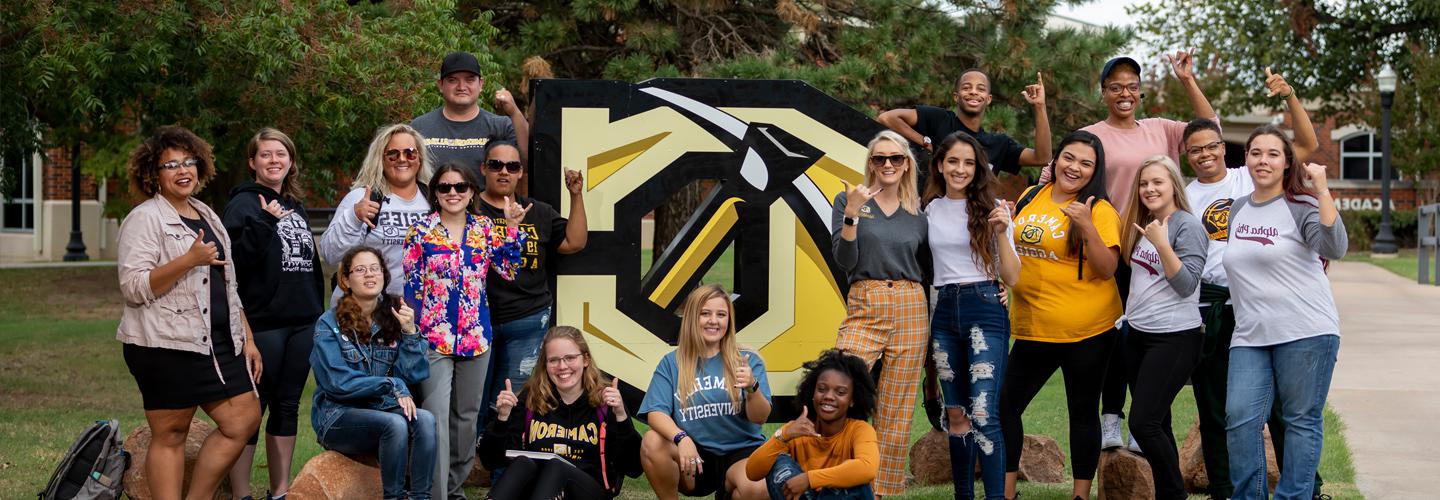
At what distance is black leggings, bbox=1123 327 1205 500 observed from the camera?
18.0 ft

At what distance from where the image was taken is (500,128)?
6.59m

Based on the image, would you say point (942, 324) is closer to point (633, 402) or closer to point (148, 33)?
point (633, 402)

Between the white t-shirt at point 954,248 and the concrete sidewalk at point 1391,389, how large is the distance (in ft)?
8.28

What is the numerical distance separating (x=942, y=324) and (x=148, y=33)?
5.88 metres

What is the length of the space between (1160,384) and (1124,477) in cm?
83

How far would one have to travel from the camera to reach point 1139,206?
5.65 metres

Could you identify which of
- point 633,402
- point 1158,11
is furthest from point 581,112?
point 1158,11

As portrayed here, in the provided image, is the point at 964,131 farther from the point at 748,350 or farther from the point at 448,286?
the point at 448,286

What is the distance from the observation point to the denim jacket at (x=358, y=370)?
5453 mm

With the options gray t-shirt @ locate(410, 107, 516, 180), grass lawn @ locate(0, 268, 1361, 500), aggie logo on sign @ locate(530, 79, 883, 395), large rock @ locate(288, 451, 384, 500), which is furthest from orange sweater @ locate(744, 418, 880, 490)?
gray t-shirt @ locate(410, 107, 516, 180)

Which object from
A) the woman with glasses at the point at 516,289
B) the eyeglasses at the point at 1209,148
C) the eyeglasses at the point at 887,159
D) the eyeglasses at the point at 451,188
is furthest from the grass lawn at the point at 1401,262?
the eyeglasses at the point at 451,188

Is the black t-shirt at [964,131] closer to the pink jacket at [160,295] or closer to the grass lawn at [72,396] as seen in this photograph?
the grass lawn at [72,396]

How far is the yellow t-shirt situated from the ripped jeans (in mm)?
133

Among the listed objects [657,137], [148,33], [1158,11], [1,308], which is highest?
[1158,11]
